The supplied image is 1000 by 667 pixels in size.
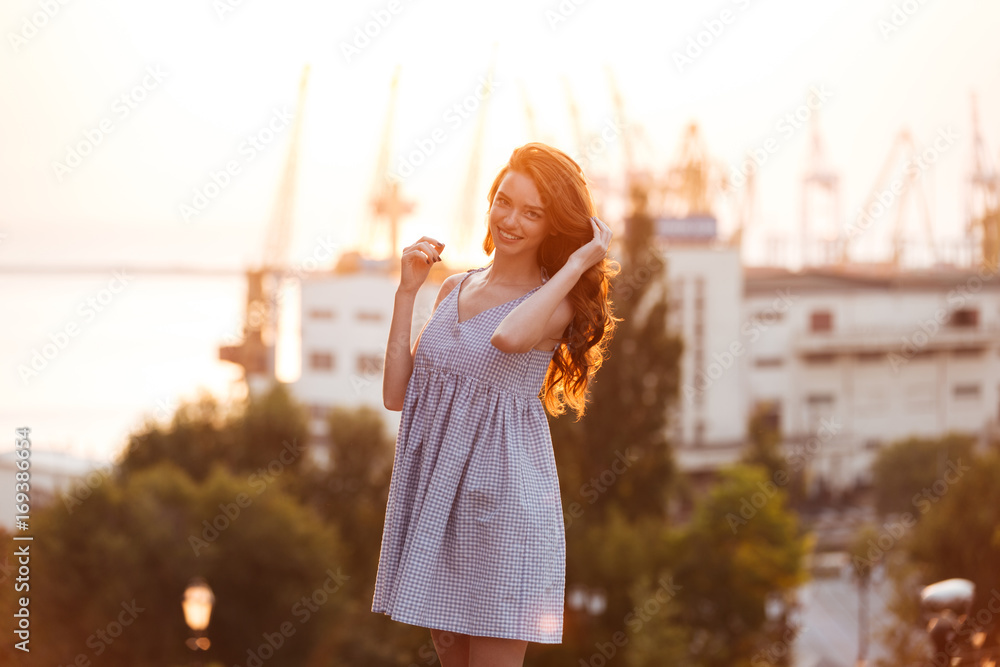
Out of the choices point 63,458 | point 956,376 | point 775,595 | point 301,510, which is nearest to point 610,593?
point 775,595

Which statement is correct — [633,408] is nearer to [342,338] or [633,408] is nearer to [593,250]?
[593,250]

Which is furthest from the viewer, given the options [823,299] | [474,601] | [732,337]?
[823,299]

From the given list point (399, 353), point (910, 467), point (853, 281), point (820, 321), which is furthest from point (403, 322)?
point (853, 281)

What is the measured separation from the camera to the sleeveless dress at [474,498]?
275 cm

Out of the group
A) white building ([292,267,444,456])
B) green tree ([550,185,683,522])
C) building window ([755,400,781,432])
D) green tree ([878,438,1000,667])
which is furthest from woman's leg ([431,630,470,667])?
building window ([755,400,781,432])

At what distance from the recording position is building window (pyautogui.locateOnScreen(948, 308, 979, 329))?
59.8 m

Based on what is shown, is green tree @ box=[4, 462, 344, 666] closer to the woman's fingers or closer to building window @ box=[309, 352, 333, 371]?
the woman's fingers

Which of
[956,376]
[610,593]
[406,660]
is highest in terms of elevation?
[956,376]

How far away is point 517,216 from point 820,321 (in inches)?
2134

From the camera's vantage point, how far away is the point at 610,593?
23.2 m

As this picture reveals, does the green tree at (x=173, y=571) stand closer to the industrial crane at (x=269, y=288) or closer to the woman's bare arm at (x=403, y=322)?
the woman's bare arm at (x=403, y=322)

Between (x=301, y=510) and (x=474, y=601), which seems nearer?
(x=474, y=601)

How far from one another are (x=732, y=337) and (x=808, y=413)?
21.7ft

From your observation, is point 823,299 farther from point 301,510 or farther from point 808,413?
point 301,510
